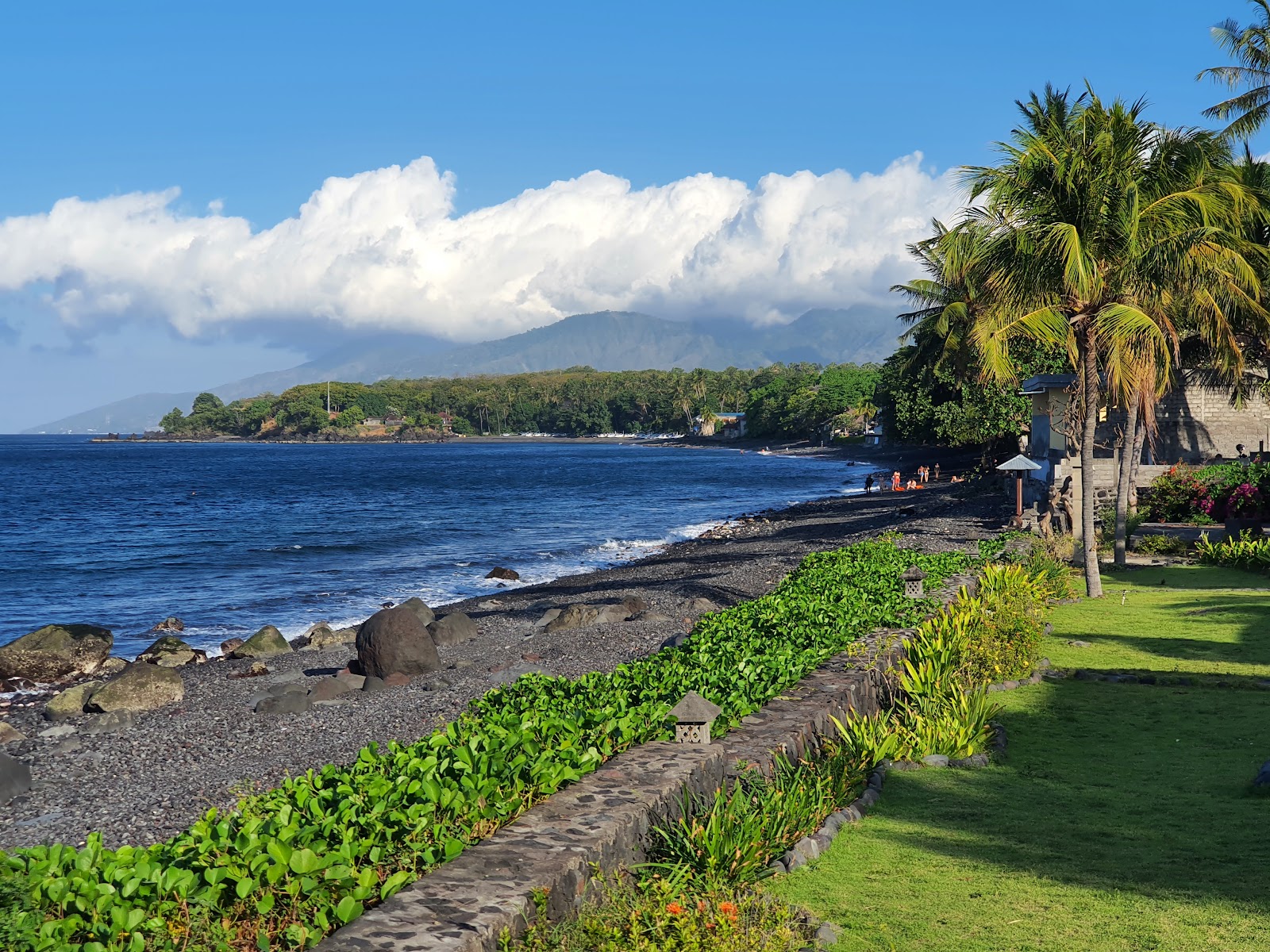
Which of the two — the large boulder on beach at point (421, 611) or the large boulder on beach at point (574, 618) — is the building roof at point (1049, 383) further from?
the large boulder on beach at point (421, 611)

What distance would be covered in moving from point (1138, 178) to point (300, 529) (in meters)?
37.1

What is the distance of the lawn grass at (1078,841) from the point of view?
4949 millimetres

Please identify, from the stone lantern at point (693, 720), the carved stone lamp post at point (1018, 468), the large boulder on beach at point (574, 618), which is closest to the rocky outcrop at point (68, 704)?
the large boulder on beach at point (574, 618)

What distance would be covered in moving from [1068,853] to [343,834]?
4216mm

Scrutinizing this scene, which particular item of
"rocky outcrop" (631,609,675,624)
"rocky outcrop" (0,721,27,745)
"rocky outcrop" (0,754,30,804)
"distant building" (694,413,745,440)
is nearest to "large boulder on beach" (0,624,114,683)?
"rocky outcrop" (0,721,27,745)

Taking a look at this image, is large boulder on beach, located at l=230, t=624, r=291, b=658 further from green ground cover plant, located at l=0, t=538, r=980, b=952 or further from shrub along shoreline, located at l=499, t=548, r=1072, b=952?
green ground cover plant, located at l=0, t=538, r=980, b=952

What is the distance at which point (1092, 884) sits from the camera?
547 centimetres

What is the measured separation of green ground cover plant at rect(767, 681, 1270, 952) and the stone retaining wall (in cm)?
74

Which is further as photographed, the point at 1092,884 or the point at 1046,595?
the point at 1046,595

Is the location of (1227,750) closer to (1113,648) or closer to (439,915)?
Answer: (1113,648)

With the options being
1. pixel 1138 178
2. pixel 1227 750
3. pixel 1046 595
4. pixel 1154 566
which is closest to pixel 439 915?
pixel 1227 750

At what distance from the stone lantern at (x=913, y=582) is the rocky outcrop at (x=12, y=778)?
9899mm

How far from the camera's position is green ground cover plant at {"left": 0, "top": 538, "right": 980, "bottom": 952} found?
139 inches

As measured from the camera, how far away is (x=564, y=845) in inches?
175
